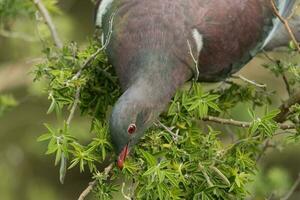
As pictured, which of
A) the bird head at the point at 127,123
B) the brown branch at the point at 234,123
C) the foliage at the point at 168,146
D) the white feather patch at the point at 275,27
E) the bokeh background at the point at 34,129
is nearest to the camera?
the foliage at the point at 168,146

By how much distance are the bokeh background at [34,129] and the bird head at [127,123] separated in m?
2.24

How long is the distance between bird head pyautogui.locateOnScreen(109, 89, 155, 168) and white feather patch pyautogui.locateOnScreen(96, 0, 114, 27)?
85 centimetres

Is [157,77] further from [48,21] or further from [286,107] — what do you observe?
[48,21]

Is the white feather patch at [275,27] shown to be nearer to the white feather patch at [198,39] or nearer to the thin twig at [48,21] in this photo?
the white feather patch at [198,39]

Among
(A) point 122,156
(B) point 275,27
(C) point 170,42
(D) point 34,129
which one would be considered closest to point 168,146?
(A) point 122,156

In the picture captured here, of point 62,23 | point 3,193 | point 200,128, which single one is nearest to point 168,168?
point 200,128

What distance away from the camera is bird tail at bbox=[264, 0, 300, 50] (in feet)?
16.5

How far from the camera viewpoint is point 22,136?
806 cm

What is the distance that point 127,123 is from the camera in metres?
3.96

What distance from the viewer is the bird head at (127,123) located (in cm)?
383

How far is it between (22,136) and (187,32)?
155 inches

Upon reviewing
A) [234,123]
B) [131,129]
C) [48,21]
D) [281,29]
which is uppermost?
[48,21]

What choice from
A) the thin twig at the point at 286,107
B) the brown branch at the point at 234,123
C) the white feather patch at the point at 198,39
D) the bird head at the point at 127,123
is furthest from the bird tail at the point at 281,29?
the bird head at the point at 127,123

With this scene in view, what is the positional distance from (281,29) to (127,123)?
63.8 inches
